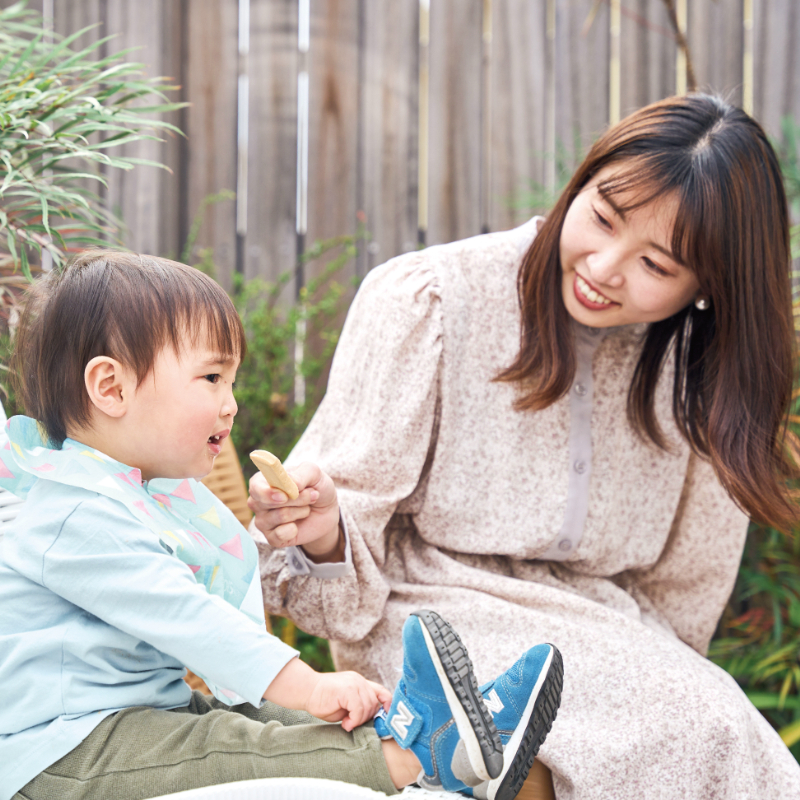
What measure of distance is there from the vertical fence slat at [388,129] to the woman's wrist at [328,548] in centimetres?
124

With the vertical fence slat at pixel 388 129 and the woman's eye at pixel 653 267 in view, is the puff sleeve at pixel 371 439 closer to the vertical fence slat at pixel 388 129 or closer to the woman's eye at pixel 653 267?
the woman's eye at pixel 653 267

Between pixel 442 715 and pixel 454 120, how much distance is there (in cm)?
187

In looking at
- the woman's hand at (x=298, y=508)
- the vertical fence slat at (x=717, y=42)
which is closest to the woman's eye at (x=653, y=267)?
the woman's hand at (x=298, y=508)

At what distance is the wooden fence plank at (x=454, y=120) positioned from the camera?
7.47ft

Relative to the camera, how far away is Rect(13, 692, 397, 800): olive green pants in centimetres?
83

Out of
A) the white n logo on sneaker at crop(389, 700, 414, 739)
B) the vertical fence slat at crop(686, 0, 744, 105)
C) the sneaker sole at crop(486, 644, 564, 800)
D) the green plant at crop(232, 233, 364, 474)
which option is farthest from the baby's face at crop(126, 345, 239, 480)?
the vertical fence slat at crop(686, 0, 744, 105)

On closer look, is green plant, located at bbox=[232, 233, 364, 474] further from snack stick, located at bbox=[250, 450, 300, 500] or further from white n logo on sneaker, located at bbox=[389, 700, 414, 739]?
white n logo on sneaker, located at bbox=[389, 700, 414, 739]

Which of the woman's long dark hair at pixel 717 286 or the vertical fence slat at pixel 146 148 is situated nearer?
the woman's long dark hair at pixel 717 286

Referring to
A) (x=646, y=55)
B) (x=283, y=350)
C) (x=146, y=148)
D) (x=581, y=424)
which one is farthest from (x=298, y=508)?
(x=646, y=55)

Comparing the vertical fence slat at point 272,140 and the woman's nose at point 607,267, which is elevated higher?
the vertical fence slat at point 272,140

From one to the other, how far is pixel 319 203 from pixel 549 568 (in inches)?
52.7

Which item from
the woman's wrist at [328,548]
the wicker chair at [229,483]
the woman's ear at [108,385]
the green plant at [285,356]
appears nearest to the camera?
the woman's ear at [108,385]

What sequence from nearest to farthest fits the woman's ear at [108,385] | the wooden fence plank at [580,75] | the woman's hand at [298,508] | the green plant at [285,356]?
the woman's ear at [108,385] < the woman's hand at [298,508] < the green plant at [285,356] < the wooden fence plank at [580,75]

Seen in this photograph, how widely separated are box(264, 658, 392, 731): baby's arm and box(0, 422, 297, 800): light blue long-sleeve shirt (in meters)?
0.02
